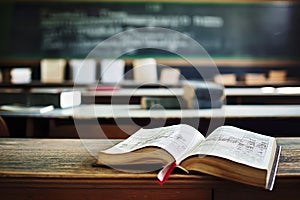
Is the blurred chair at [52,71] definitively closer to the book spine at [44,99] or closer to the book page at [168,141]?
the book spine at [44,99]

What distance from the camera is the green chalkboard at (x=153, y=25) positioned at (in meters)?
4.92

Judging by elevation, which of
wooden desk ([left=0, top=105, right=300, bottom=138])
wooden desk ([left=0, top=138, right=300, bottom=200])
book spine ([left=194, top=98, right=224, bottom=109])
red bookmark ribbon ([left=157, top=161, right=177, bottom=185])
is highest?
red bookmark ribbon ([left=157, top=161, right=177, bottom=185])

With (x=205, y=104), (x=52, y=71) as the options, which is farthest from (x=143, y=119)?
(x=52, y=71)

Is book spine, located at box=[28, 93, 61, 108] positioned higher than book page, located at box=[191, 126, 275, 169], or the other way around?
book page, located at box=[191, 126, 275, 169]

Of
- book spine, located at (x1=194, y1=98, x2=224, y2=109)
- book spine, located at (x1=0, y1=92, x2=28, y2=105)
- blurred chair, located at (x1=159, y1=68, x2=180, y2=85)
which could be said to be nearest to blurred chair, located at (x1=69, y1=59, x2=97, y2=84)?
blurred chair, located at (x1=159, y1=68, x2=180, y2=85)

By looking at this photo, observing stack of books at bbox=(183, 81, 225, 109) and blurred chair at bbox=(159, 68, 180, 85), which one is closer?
stack of books at bbox=(183, 81, 225, 109)

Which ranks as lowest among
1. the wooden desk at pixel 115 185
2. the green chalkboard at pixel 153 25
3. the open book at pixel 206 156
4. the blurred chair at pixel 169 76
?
the blurred chair at pixel 169 76

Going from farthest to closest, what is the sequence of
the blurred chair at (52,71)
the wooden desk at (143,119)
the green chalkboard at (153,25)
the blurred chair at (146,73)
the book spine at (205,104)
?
the green chalkboard at (153,25)
the blurred chair at (52,71)
the blurred chair at (146,73)
the book spine at (205,104)
the wooden desk at (143,119)

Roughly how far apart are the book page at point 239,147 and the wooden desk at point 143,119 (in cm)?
81

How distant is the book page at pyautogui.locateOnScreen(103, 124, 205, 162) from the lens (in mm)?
885

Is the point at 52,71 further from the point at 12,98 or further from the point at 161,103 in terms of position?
the point at 161,103

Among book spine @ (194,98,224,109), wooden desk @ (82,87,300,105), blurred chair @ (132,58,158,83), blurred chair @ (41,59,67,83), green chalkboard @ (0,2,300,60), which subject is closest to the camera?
book spine @ (194,98,224,109)

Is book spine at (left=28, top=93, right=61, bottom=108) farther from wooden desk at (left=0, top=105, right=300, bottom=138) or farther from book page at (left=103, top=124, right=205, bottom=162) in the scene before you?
book page at (left=103, top=124, right=205, bottom=162)

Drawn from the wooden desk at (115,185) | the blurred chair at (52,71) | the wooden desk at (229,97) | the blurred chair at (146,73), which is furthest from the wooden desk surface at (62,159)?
the blurred chair at (52,71)
